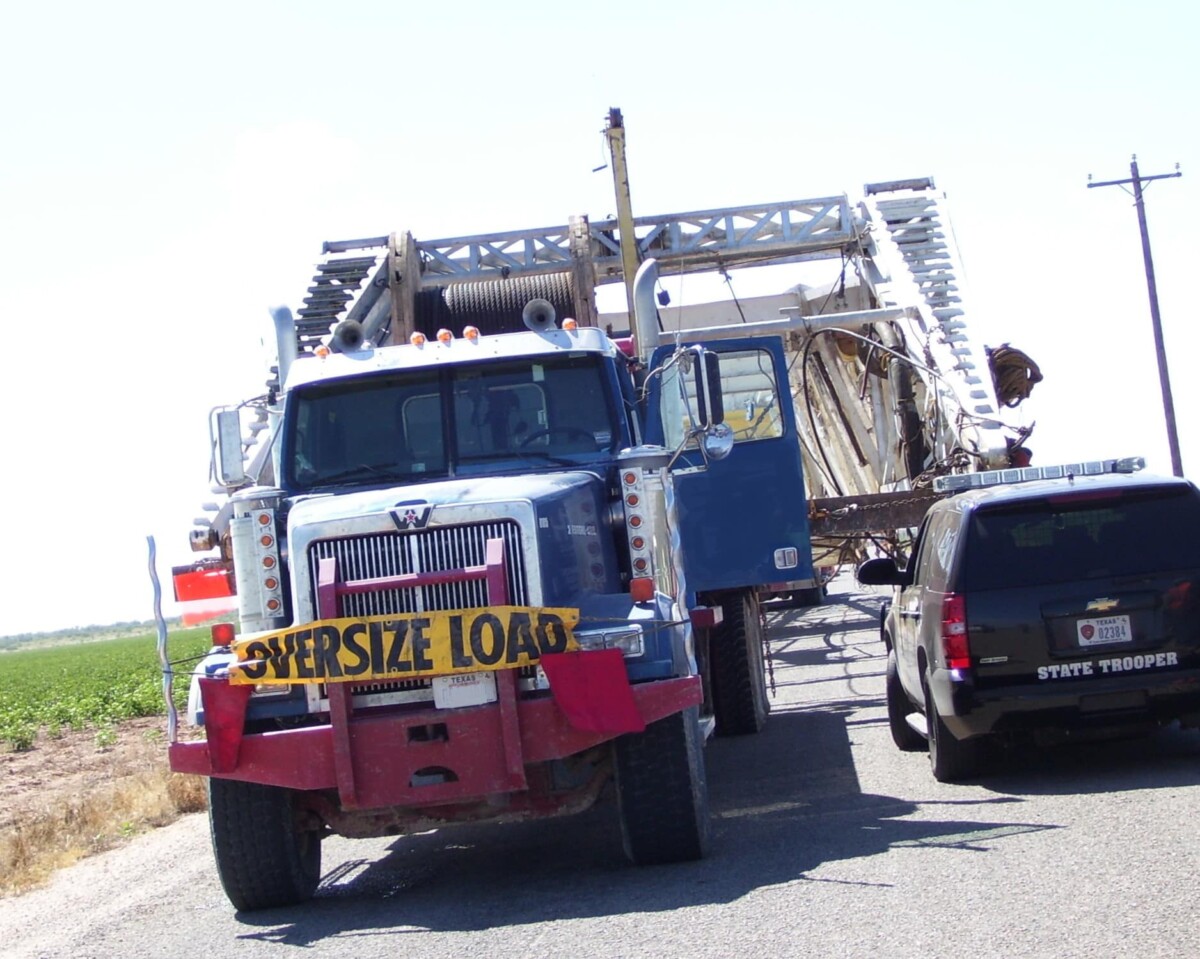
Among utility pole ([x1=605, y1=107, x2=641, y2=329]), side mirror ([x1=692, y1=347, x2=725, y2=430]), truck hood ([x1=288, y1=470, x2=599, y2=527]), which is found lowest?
truck hood ([x1=288, y1=470, x2=599, y2=527])

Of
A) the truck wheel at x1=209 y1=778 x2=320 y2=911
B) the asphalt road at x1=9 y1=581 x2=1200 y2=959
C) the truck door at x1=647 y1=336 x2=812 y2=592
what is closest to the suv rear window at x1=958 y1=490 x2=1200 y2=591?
the asphalt road at x1=9 y1=581 x2=1200 y2=959

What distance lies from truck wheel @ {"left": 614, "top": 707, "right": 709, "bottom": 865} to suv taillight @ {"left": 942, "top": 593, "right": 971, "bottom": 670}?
1.91m

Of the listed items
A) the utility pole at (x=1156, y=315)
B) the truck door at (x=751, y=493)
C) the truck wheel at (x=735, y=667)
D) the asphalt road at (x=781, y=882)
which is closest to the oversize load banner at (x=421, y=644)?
the asphalt road at (x=781, y=882)

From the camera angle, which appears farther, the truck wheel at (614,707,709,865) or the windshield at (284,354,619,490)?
the windshield at (284,354,619,490)

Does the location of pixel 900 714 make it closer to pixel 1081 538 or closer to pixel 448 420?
pixel 1081 538

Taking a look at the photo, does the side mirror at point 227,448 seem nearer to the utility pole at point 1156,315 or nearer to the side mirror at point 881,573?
the side mirror at point 881,573

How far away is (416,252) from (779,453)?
1340cm

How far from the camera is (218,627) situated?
9062mm

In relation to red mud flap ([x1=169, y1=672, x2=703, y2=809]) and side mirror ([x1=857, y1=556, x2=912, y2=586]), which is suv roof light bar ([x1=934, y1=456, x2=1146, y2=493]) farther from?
red mud flap ([x1=169, y1=672, x2=703, y2=809])

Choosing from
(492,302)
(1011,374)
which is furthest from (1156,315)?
(492,302)

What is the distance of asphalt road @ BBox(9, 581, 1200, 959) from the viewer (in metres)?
6.56

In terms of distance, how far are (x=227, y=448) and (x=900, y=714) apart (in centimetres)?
508

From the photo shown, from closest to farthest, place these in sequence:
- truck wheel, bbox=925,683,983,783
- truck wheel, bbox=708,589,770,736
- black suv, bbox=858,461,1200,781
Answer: black suv, bbox=858,461,1200,781 → truck wheel, bbox=925,683,983,783 → truck wheel, bbox=708,589,770,736

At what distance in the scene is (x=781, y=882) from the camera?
7770mm
